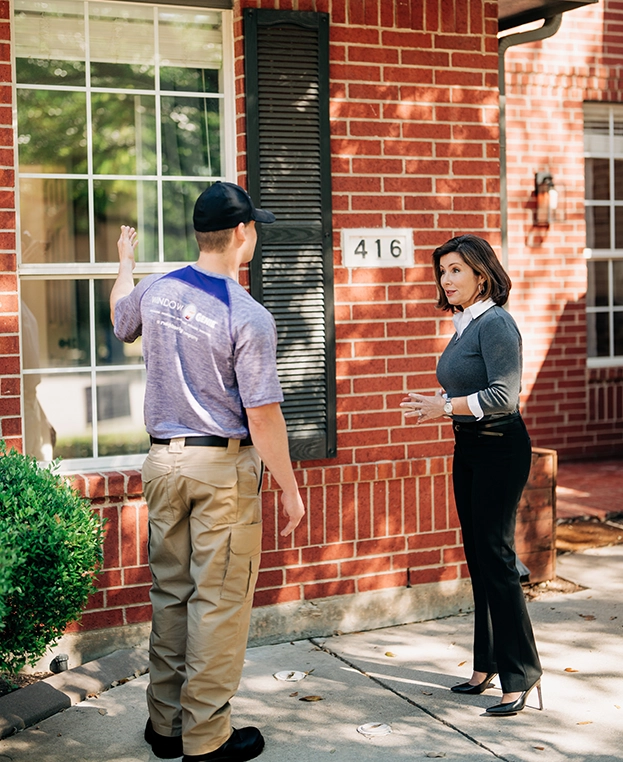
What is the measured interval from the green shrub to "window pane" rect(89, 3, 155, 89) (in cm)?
207

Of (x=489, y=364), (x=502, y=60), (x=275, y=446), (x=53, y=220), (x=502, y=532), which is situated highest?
(x=502, y=60)

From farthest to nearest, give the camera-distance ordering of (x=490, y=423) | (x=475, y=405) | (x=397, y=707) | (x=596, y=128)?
1. (x=596, y=128)
2. (x=397, y=707)
3. (x=490, y=423)
4. (x=475, y=405)

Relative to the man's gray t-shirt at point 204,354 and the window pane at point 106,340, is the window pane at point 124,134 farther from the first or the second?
the man's gray t-shirt at point 204,354

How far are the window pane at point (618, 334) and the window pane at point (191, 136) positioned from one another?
643cm

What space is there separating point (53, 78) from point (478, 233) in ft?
7.92

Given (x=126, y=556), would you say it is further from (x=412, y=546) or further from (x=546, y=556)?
(x=546, y=556)

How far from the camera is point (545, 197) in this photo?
9469 millimetres

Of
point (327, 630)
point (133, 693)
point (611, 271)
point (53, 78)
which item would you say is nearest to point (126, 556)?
point (133, 693)

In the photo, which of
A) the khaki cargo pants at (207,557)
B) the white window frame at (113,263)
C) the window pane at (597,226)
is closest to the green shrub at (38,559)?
the khaki cargo pants at (207,557)

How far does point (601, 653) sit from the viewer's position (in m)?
4.89

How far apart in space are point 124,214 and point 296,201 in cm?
88

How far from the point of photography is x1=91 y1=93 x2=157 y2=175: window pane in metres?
4.94

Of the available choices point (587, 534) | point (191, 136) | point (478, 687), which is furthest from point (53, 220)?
point (587, 534)

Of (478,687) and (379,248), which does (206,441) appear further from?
(379,248)
